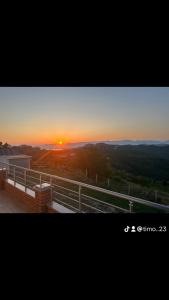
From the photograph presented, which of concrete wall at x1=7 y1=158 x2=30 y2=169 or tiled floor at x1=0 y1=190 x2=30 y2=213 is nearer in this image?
tiled floor at x1=0 y1=190 x2=30 y2=213

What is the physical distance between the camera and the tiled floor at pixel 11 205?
3.29 metres

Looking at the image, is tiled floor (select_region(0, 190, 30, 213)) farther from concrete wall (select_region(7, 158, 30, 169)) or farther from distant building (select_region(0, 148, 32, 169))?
concrete wall (select_region(7, 158, 30, 169))

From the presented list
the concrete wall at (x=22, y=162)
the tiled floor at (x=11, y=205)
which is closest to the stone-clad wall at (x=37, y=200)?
the tiled floor at (x=11, y=205)

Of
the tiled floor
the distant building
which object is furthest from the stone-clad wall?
the distant building

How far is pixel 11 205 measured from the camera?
353 cm

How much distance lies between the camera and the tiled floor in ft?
10.8

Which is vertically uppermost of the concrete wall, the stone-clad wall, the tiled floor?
the concrete wall

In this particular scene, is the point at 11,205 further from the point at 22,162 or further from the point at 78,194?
the point at 22,162

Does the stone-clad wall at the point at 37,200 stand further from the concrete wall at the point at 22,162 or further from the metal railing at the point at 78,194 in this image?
the concrete wall at the point at 22,162

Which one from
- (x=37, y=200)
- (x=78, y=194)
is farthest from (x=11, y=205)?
(x=78, y=194)
